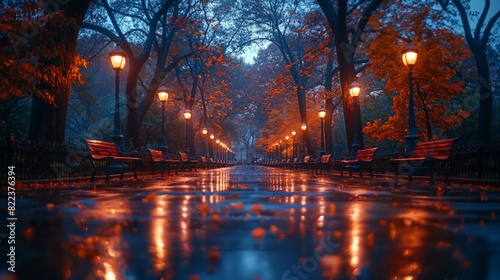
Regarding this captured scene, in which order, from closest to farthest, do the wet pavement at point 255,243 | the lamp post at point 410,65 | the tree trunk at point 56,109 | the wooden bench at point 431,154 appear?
the wet pavement at point 255,243
the wooden bench at point 431,154
the tree trunk at point 56,109
the lamp post at point 410,65

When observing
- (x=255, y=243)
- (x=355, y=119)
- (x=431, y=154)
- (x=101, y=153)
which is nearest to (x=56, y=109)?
(x=101, y=153)

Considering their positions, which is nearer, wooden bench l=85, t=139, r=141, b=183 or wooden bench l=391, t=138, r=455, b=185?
wooden bench l=391, t=138, r=455, b=185

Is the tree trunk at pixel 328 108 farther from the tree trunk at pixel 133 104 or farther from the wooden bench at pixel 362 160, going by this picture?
the tree trunk at pixel 133 104

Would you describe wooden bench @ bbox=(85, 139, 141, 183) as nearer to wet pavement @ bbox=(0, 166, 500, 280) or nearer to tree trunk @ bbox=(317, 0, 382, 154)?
wet pavement @ bbox=(0, 166, 500, 280)

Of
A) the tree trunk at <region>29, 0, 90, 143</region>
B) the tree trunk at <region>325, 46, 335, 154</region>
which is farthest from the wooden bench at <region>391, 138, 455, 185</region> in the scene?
the tree trunk at <region>325, 46, 335, 154</region>

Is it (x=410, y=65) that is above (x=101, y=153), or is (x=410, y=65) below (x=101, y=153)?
above

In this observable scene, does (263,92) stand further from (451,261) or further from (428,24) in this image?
(451,261)

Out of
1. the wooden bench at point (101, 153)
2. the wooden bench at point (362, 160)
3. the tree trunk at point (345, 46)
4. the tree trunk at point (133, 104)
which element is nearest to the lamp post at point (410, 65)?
the wooden bench at point (362, 160)

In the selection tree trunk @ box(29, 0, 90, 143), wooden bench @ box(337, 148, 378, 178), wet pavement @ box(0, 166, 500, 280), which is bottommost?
wet pavement @ box(0, 166, 500, 280)

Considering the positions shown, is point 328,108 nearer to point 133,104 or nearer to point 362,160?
point 133,104

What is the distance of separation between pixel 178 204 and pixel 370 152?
13.4 metres

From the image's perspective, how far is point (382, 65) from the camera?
81.0ft

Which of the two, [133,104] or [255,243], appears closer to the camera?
[255,243]

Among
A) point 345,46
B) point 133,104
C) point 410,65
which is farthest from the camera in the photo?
point 133,104
